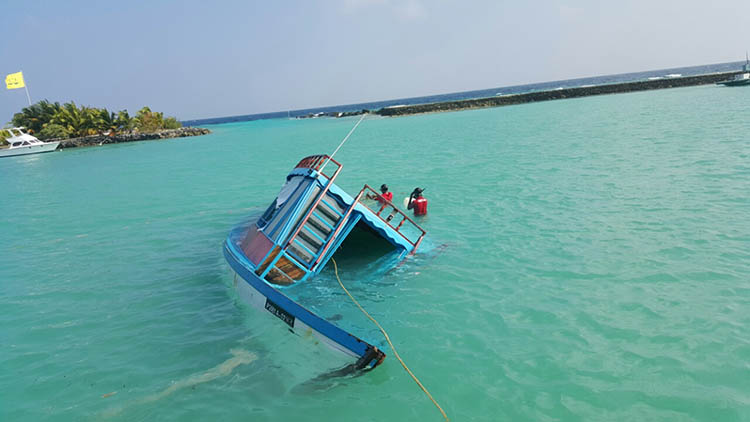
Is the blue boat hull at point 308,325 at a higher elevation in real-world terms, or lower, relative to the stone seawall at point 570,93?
lower

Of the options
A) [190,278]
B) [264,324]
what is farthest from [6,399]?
[190,278]

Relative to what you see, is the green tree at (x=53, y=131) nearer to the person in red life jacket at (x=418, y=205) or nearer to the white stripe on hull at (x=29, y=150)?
the white stripe on hull at (x=29, y=150)

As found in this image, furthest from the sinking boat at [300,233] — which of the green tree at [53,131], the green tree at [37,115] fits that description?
the green tree at [37,115]

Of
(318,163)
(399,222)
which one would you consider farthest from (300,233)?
(399,222)

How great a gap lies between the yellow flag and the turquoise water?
200 ft

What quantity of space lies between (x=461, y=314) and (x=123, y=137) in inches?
3549

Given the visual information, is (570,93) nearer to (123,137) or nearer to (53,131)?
(123,137)

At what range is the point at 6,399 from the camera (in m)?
7.68

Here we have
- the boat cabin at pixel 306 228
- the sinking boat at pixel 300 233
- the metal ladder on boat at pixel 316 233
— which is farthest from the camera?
the metal ladder on boat at pixel 316 233

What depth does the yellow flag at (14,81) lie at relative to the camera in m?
64.9

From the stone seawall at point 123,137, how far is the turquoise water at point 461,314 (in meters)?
65.1

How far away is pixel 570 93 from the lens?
91.9 meters

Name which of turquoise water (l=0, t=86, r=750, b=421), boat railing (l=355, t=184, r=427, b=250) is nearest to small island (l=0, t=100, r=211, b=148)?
turquoise water (l=0, t=86, r=750, b=421)

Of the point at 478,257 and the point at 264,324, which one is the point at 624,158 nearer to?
the point at 478,257
